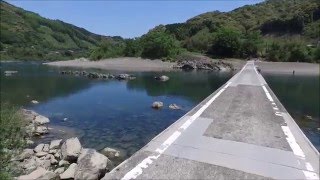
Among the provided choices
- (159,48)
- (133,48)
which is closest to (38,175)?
(159,48)

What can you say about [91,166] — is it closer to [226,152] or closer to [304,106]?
[226,152]

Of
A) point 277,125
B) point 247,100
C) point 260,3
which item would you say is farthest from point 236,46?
point 260,3

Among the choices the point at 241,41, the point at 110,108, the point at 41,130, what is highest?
the point at 241,41

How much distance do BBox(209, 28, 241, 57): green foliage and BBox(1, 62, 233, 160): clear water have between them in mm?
43916

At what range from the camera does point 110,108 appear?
29.9 m

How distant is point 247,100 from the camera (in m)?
21.5

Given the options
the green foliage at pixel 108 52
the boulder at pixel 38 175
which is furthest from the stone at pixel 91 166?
the green foliage at pixel 108 52

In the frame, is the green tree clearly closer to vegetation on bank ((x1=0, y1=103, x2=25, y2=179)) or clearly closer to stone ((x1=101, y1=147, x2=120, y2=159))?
stone ((x1=101, y1=147, x2=120, y2=159))

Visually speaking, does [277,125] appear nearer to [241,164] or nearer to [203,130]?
→ [203,130]

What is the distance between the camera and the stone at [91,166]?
10.8m

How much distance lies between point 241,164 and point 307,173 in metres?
1.57

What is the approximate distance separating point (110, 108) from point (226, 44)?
63.5 metres

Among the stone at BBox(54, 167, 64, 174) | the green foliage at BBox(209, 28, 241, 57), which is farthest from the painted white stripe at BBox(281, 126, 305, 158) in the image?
the green foliage at BBox(209, 28, 241, 57)

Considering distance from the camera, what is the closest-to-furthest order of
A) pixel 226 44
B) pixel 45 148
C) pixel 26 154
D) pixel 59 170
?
pixel 59 170 < pixel 26 154 < pixel 45 148 < pixel 226 44
